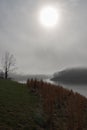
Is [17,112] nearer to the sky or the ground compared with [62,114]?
nearer to the sky

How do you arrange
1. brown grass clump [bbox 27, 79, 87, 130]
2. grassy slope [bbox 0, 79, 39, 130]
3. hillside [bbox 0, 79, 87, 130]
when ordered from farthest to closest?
brown grass clump [bbox 27, 79, 87, 130] → hillside [bbox 0, 79, 87, 130] → grassy slope [bbox 0, 79, 39, 130]

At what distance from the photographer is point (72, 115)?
12352 mm

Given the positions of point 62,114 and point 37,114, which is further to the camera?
point 62,114

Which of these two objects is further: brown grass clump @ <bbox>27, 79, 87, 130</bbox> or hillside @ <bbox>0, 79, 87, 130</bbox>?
brown grass clump @ <bbox>27, 79, 87, 130</bbox>

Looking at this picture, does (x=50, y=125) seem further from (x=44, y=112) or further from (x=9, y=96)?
(x=9, y=96)

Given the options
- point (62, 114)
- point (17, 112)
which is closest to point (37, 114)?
point (17, 112)

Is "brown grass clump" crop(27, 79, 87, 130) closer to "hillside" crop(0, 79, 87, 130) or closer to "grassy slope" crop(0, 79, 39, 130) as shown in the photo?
"hillside" crop(0, 79, 87, 130)

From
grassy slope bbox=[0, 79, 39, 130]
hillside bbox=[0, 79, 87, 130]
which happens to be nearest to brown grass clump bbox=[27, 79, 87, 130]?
hillside bbox=[0, 79, 87, 130]

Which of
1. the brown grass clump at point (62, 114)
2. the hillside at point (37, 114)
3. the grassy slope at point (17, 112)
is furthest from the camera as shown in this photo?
the brown grass clump at point (62, 114)

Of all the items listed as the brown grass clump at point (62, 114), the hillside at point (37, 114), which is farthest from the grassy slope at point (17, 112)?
the brown grass clump at point (62, 114)

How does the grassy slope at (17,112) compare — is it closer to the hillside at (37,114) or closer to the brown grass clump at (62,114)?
the hillside at (37,114)

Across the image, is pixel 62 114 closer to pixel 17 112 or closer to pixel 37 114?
pixel 37 114

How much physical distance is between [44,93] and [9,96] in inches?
106

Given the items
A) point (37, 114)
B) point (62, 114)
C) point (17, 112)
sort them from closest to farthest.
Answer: point (17, 112)
point (37, 114)
point (62, 114)
